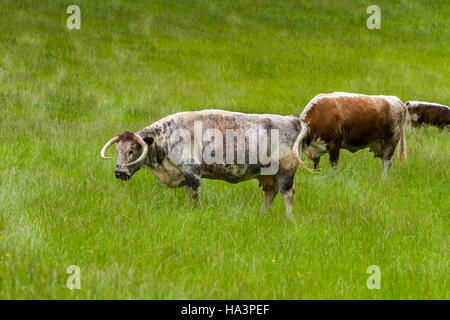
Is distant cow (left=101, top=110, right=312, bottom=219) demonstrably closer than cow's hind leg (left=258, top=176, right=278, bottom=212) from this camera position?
Yes

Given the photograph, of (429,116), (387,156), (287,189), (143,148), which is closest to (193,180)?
(143,148)

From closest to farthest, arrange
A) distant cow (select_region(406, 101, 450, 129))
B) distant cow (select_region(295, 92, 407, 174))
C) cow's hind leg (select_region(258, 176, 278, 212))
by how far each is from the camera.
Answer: cow's hind leg (select_region(258, 176, 278, 212))
distant cow (select_region(295, 92, 407, 174))
distant cow (select_region(406, 101, 450, 129))

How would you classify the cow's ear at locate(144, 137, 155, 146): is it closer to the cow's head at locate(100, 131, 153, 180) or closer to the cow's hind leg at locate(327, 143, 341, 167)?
the cow's head at locate(100, 131, 153, 180)

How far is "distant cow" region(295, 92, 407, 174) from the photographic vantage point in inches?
356

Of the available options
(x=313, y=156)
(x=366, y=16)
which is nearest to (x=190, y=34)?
(x=366, y=16)

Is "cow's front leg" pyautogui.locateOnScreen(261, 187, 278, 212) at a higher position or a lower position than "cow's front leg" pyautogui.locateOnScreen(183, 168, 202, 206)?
lower

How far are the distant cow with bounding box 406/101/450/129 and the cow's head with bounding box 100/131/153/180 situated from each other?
9319 mm

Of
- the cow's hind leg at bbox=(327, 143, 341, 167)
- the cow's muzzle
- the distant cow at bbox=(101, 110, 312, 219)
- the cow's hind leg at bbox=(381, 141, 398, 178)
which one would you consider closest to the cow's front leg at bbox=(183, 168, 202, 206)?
the distant cow at bbox=(101, 110, 312, 219)

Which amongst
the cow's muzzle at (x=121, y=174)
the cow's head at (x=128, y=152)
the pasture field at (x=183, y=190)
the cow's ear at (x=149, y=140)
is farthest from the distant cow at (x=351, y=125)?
the cow's muzzle at (x=121, y=174)

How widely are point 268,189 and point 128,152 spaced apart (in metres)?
1.82

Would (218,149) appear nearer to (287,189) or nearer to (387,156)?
(287,189)

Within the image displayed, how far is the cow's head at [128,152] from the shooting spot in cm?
621

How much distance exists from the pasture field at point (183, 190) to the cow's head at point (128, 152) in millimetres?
444

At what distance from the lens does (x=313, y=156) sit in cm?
930
